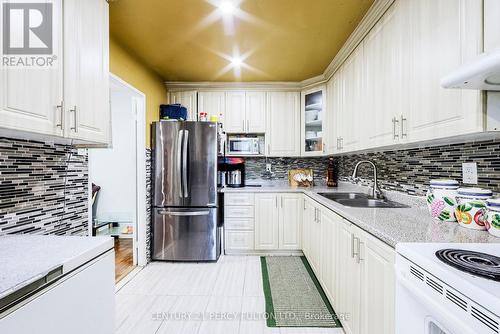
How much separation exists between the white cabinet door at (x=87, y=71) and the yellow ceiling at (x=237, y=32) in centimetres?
57

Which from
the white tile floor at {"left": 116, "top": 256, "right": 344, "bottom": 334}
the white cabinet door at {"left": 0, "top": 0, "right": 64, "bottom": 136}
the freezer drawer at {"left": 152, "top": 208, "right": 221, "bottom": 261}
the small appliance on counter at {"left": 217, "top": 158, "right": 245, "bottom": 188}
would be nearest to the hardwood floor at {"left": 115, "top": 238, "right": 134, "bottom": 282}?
the white tile floor at {"left": 116, "top": 256, "right": 344, "bottom": 334}

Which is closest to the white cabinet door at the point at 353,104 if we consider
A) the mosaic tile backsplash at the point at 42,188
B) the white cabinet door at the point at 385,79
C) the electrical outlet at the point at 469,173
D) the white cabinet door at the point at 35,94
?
the white cabinet door at the point at 385,79

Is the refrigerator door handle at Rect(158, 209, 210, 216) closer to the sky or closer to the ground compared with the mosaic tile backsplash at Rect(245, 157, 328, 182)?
closer to the ground

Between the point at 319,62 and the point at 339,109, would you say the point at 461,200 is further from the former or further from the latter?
the point at 319,62

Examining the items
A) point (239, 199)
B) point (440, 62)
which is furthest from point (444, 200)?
point (239, 199)

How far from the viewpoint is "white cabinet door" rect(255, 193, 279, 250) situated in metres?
3.19

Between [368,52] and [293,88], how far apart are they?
1617 mm

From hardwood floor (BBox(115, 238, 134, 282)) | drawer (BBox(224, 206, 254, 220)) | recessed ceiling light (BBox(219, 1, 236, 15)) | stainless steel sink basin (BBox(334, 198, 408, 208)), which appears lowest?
hardwood floor (BBox(115, 238, 134, 282))

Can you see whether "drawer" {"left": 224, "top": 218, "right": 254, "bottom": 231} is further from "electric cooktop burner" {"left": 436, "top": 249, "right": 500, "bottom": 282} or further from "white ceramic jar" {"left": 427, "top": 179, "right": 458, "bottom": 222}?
"electric cooktop burner" {"left": 436, "top": 249, "right": 500, "bottom": 282}

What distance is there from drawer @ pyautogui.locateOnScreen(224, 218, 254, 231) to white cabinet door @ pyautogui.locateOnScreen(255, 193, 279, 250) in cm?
11

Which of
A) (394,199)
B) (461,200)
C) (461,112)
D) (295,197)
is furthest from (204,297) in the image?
(461,112)

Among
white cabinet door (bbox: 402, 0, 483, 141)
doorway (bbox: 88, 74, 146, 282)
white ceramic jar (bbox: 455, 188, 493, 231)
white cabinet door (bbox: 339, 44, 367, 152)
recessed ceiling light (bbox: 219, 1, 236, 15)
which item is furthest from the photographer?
doorway (bbox: 88, 74, 146, 282)

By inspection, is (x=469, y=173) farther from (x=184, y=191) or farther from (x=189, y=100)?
(x=189, y=100)

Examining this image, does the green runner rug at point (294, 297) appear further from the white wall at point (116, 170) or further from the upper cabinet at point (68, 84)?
the white wall at point (116, 170)
